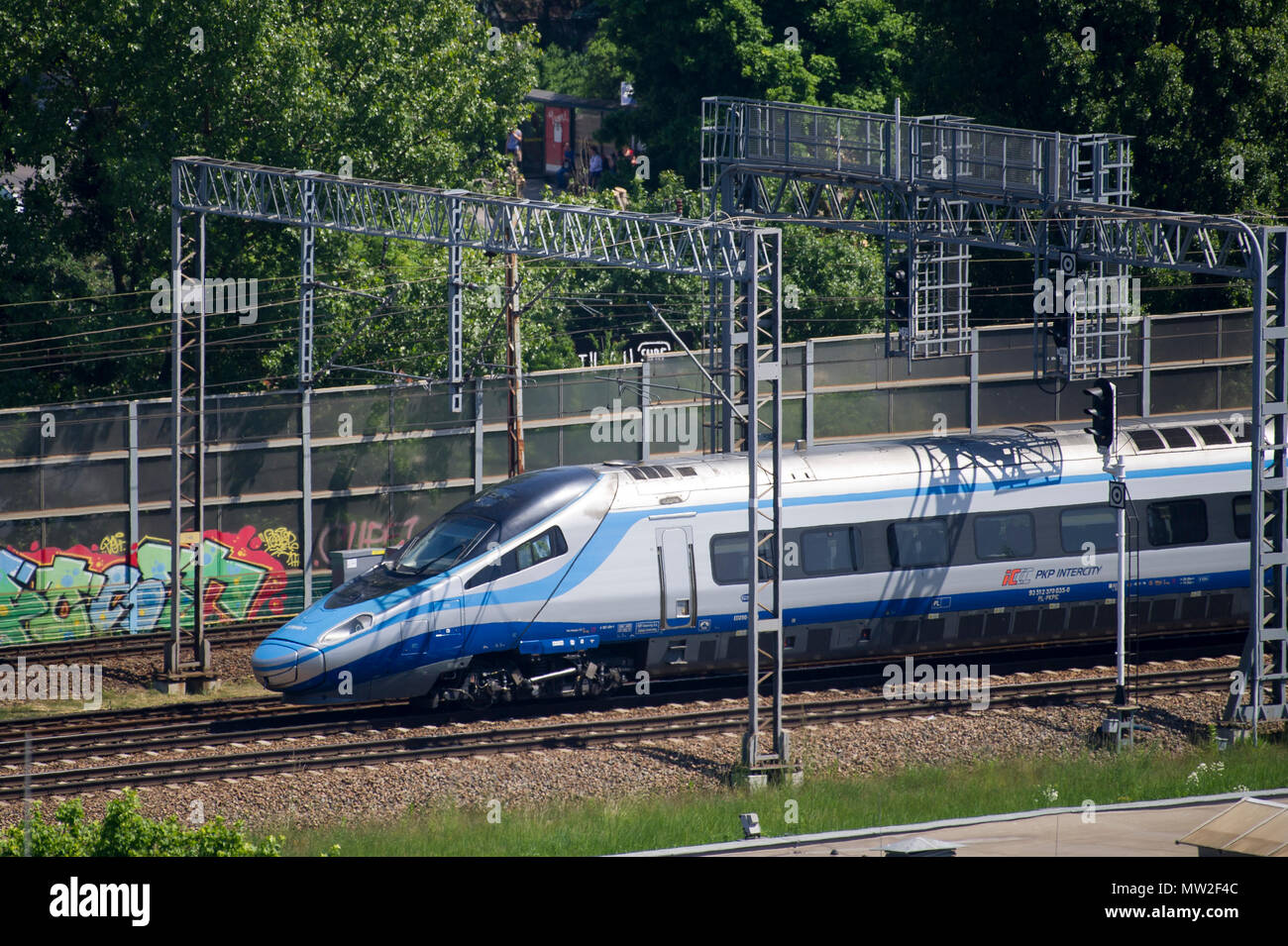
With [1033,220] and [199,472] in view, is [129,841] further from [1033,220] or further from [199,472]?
[1033,220]

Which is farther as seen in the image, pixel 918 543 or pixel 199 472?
pixel 199 472

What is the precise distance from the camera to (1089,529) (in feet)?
Result: 78.6

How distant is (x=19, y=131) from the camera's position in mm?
32094

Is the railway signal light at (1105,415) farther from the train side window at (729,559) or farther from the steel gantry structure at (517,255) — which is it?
the train side window at (729,559)

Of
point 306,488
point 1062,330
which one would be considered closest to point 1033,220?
point 1062,330

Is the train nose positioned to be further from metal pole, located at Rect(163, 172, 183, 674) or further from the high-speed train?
metal pole, located at Rect(163, 172, 183, 674)

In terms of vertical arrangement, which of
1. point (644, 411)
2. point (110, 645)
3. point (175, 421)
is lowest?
point (110, 645)

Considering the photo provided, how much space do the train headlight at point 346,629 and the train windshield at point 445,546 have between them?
3.50 feet

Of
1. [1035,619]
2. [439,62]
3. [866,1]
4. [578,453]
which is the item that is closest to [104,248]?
[439,62]

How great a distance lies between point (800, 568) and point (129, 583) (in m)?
13.7

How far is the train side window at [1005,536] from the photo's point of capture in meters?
23.4

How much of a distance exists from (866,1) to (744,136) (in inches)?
1185
